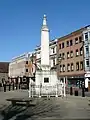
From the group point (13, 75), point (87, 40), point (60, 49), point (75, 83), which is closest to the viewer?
point (87, 40)

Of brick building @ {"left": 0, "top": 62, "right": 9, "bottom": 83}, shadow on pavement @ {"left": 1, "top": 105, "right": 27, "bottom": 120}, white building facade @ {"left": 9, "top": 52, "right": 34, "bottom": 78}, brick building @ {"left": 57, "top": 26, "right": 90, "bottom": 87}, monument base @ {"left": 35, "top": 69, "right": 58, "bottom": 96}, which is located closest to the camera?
shadow on pavement @ {"left": 1, "top": 105, "right": 27, "bottom": 120}

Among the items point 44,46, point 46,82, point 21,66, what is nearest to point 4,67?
point 21,66

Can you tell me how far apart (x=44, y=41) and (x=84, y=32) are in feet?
95.3

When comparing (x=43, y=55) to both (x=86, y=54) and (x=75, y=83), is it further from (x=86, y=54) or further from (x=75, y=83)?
(x=75, y=83)

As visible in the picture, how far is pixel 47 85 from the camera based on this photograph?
90.5ft

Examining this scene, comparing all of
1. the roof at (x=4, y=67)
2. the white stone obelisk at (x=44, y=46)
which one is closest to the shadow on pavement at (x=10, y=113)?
the white stone obelisk at (x=44, y=46)

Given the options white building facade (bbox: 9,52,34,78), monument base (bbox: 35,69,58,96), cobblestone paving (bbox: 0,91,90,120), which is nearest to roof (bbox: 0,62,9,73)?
white building facade (bbox: 9,52,34,78)

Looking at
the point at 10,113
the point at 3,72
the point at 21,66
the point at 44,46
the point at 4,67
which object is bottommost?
the point at 10,113

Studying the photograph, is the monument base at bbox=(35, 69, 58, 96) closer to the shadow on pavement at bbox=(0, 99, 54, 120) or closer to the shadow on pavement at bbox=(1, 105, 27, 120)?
the shadow on pavement at bbox=(0, 99, 54, 120)

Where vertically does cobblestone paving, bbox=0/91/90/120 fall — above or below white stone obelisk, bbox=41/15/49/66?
below

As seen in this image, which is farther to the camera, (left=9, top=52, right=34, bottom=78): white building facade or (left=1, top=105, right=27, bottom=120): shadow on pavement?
(left=9, top=52, right=34, bottom=78): white building facade

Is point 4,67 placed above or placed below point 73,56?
above

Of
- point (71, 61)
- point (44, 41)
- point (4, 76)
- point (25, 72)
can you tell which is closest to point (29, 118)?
point (44, 41)

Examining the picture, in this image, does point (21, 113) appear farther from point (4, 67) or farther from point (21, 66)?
point (4, 67)
